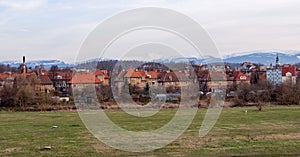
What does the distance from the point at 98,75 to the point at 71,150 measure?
1885cm

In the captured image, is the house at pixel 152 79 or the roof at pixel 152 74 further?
the house at pixel 152 79

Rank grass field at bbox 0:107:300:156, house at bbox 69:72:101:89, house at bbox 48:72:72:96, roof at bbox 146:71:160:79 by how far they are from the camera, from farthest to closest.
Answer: house at bbox 48:72:72:96, roof at bbox 146:71:160:79, house at bbox 69:72:101:89, grass field at bbox 0:107:300:156

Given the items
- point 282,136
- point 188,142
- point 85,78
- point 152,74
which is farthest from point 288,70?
point 188,142

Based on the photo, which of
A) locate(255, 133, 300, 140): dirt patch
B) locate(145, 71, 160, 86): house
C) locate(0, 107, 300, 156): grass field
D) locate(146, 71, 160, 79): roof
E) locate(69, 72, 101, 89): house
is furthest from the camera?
locate(145, 71, 160, 86): house

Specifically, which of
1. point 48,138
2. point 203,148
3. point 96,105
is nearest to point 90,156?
point 203,148

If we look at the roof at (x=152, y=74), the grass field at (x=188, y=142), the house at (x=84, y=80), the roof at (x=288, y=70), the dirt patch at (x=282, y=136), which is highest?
the roof at (x=288, y=70)

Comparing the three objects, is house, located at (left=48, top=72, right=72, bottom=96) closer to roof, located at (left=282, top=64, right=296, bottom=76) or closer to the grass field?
the grass field

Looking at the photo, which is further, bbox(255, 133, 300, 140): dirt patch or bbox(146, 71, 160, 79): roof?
bbox(146, 71, 160, 79): roof

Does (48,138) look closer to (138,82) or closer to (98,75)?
(98,75)

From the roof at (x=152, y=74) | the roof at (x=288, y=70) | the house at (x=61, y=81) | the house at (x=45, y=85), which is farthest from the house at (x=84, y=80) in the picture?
the roof at (x=288, y=70)

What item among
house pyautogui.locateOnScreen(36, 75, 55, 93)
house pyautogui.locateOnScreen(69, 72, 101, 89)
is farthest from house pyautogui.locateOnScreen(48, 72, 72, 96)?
house pyautogui.locateOnScreen(69, 72, 101, 89)

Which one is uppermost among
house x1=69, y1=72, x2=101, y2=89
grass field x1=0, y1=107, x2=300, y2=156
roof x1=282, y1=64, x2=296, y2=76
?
roof x1=282, y1=64, x2=296, y2=76

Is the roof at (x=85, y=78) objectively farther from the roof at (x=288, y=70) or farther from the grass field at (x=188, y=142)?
the roof at (x=288, y=70)

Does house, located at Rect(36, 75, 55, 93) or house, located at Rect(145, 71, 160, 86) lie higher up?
house, located at Rect(145, 71, 160, 86)
